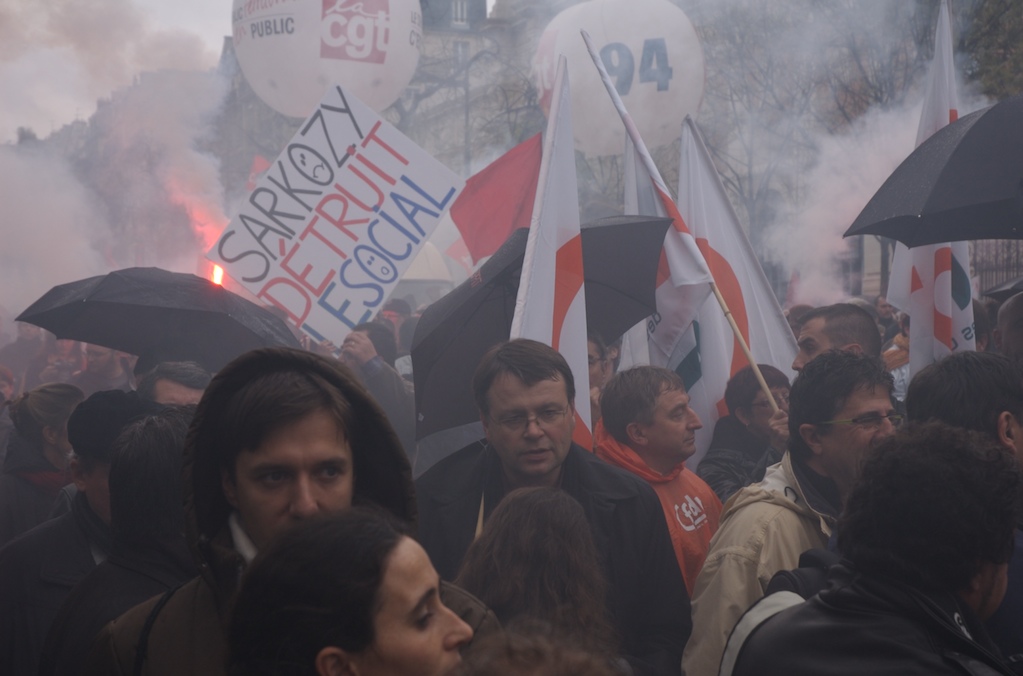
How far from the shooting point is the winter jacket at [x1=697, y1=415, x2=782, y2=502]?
169 inches

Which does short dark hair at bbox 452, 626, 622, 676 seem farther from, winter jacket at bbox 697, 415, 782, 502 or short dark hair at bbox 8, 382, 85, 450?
short dark hair at bbox 8, 382, 85, 450

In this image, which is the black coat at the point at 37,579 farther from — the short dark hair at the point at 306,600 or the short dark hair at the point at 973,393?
the short dark hair at the point at 973,393

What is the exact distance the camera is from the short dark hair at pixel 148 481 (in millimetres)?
2627

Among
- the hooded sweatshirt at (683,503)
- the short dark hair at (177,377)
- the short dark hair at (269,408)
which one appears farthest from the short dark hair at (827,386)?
the short dark hair at (177,377)

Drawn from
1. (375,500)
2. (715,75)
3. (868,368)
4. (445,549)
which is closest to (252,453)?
(375,500)

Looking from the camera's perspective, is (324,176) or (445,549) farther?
(324,176)

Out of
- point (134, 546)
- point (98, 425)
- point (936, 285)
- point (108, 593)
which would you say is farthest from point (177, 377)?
point (936, 285)

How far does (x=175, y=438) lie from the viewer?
280cm

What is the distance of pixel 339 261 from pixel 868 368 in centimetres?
334

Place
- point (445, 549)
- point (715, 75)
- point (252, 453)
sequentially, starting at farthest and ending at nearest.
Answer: point (715, 75) < point (445, 549) < point (252, 453)

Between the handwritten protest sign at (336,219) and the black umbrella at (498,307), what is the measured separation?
1183 mm

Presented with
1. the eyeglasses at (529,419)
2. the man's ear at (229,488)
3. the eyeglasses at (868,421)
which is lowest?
the eyeglasses at (868,421)

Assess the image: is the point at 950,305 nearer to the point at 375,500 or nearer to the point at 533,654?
the point at 375,500

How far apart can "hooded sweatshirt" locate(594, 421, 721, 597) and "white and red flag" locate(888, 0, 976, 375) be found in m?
2.11
